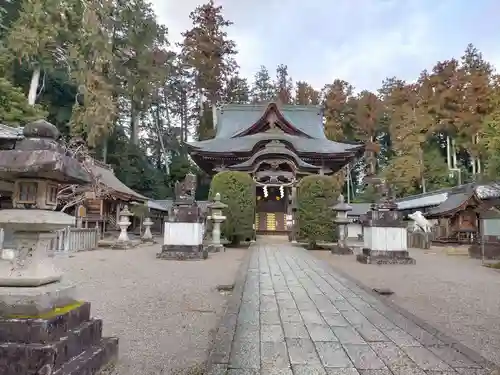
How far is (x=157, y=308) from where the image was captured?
488 centimetres

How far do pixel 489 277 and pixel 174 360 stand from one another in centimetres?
778

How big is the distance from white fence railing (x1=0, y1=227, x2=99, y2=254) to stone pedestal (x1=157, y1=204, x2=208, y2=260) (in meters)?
3.32

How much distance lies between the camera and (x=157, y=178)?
3325 cm

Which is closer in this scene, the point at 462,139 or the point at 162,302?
the point at 162,302

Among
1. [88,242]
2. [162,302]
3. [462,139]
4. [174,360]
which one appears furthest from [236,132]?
[174,360]

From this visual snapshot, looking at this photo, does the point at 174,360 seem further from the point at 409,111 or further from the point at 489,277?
the point at 409,111

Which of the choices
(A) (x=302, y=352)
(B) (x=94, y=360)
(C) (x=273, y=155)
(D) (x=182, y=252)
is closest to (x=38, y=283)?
(B) (x=94, y=360)

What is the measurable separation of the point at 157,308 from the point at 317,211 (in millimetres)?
10816

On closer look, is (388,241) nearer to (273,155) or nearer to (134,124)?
(273,155)

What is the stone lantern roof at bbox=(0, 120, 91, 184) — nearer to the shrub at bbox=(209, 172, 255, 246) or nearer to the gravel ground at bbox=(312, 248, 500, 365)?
the gravel ground at bbox=(312, 248, 500, 365)

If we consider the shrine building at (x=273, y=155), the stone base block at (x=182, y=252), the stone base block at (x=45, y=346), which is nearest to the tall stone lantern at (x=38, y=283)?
the stone base block at (x=45, y=346)

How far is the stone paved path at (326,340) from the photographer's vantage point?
9.19 ft

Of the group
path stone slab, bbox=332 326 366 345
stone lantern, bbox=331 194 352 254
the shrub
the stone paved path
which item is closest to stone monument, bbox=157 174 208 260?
the shrub

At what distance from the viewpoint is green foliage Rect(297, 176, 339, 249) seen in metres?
14.9
